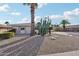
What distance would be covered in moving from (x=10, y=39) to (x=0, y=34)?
1.34ft

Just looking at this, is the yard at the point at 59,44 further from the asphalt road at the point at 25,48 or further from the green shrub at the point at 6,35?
the green shrub at the point at 6,35

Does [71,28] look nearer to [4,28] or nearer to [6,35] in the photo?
[4,28]

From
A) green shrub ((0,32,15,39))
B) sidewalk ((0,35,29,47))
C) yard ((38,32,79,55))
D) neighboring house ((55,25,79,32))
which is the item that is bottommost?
yard ((38,32,79,55))

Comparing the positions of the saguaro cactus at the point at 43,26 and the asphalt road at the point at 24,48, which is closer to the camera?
the asphalt road at the point at 24,48

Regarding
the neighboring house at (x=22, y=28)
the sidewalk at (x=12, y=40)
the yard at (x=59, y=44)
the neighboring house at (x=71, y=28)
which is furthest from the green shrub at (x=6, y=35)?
the neighboring house at (x=71, y=28)

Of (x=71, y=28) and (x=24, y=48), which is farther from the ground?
(x=71, y=28)

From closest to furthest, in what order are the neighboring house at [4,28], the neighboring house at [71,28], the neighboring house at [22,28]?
the neighboring house at [4,28] → the neighboring house at [22,28] → the neighboring house at [71,28]

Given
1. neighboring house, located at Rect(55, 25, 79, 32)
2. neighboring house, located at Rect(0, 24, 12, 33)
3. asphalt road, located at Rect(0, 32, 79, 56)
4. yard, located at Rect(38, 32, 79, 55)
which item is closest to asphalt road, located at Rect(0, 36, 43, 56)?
asphalt road, located at Rect(0, 32, 79, 56)

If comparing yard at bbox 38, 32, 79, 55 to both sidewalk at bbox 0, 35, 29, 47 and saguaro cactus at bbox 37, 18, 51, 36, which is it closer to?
saguaro cactus at bbox 37, 18, 51, 36

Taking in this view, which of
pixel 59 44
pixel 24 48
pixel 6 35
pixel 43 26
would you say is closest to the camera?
pixel 6 35

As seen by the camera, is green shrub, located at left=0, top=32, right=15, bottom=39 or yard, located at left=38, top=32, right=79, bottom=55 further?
yard, located at left=38, top=32, right=79, bottom=55

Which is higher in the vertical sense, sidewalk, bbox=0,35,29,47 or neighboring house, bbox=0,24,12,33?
neighboring house, bbox=0,24,12,33

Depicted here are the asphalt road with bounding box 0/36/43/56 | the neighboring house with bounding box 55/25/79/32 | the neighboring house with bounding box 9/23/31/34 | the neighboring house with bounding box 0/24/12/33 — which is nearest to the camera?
the asphalt road with bounding box 0/36/43/56

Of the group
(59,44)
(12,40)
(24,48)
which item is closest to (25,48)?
(24,48)
